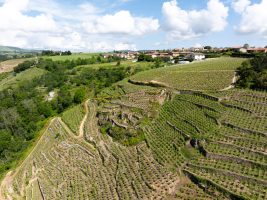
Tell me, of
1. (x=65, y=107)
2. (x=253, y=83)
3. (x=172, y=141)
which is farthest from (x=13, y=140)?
(x=253, y=83)

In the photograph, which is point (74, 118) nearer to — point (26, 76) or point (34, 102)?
point (34, 102)

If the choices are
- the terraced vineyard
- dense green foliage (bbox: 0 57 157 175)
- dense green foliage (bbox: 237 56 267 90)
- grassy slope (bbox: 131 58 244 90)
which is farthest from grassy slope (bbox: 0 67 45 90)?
dense green foliage (bbox: 237 56 267 90)

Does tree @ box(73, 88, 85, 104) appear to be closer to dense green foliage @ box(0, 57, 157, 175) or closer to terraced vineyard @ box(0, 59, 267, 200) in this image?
dense green foliage @ box(0, 57, 157, 175)

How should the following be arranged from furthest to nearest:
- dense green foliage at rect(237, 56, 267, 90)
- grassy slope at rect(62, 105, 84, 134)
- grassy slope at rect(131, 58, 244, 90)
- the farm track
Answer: grassy slope at rect(62, 105, 84, 134) → grassy slope at rect(131, 58, 244, 90) → the farm track → dense green foliage at rect(237, 56, 267, 90)

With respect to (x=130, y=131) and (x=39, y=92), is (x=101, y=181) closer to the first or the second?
(x=130, y=131)

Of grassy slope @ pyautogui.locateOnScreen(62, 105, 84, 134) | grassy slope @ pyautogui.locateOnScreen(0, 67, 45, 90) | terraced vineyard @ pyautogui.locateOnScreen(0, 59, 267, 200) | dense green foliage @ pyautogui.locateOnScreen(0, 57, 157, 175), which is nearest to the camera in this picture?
terraced vineyard @ pyautogui.locateOnScreen(0, 59, 267, 200)

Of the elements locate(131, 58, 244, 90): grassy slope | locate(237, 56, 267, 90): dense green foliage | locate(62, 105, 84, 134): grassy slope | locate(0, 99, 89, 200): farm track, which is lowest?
locate(0, 99, 89, 200): farm track
